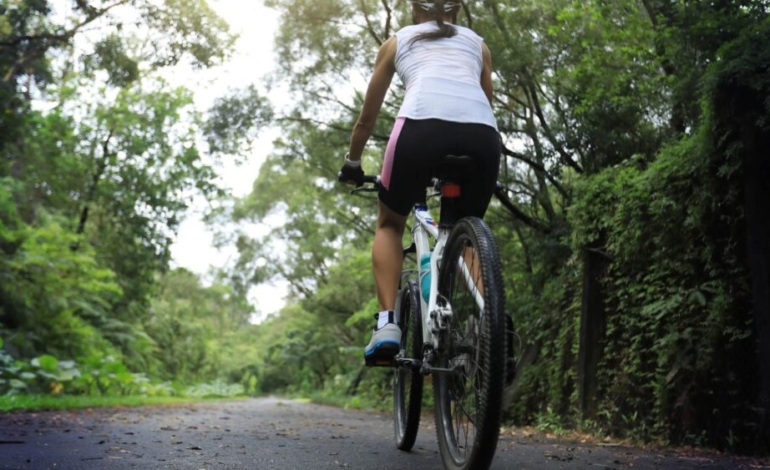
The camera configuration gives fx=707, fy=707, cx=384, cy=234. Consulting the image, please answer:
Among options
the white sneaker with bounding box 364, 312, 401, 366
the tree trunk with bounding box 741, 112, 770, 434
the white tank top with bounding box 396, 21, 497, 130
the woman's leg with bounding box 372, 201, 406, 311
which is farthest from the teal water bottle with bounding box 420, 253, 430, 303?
the tree trunk with bounding box 741, 112, 770, 434

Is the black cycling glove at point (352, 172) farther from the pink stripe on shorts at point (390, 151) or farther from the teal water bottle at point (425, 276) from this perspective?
the teal water bottle at point (425, 276)

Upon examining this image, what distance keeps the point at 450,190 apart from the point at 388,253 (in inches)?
21.2

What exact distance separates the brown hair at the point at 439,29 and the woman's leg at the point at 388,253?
2.82 feet

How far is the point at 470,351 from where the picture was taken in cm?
285

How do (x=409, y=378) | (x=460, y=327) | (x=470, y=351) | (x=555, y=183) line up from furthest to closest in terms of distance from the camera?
1. (x=555, y=183)
2. (x=409, y=378)
3. (x=460, y=327)
4. (x=470, y=351)

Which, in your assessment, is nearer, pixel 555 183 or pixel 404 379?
pixel 404 379

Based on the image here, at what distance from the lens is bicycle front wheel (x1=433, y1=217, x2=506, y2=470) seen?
2525mm

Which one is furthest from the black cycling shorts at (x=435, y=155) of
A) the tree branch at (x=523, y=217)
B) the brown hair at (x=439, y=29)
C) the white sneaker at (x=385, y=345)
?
the tree branch at (x=523, y=217)

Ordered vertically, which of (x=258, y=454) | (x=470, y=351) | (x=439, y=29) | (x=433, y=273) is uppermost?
(x=439, y=29)

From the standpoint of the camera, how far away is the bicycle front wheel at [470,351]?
2.53 metres

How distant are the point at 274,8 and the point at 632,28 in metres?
6.33

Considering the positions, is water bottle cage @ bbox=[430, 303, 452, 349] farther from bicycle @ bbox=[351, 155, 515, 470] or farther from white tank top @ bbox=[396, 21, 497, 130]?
white tank top @ bbox=[396, 21, 497, 130]

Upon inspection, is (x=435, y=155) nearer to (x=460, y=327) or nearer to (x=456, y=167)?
(x=456, y=167)

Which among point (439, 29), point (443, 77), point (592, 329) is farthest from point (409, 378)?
point (592, 329)
